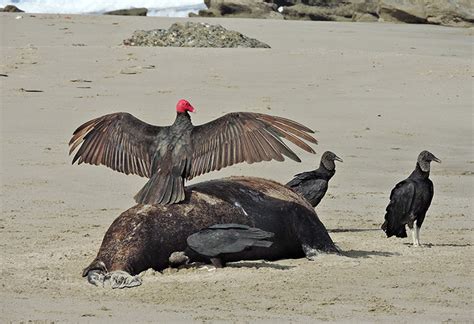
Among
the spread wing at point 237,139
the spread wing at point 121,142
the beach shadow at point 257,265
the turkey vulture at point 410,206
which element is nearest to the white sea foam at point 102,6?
the turkey vulture at point 410,206

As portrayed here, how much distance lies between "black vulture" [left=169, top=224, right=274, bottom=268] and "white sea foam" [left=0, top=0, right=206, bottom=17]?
35.1 m

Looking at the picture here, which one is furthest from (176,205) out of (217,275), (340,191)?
(340,191)

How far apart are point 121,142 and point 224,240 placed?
1084mm

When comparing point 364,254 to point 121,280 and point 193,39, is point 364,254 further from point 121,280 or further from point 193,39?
point 193,39

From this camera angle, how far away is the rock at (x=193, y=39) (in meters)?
18.1

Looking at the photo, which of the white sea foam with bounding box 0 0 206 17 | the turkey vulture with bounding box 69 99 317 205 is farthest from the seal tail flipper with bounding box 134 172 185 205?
the white sea foam with bounding box 0 0 206 17

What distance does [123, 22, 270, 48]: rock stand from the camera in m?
18.1

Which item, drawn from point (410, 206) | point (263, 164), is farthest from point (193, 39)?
point (410, 206)

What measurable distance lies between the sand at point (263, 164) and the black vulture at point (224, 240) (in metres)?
0.14

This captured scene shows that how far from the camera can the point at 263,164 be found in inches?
435

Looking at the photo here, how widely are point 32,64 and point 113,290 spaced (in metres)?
10.1

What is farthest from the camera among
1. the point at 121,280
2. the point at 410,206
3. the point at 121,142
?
the point at 410,206

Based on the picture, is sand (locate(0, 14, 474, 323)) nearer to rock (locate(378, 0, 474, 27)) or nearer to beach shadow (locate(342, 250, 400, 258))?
beach shadow (locate(342, 250, 400, 258))

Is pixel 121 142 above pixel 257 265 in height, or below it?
above
